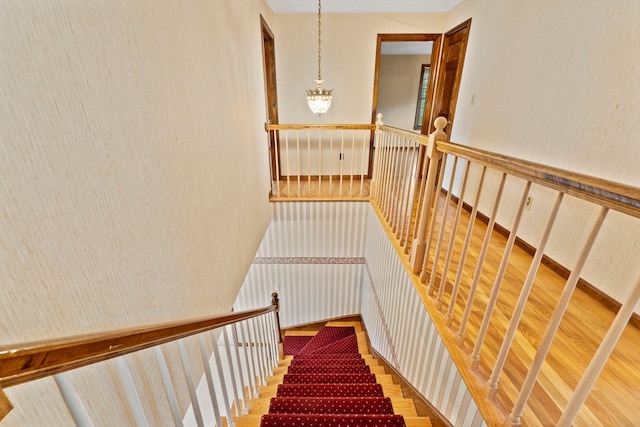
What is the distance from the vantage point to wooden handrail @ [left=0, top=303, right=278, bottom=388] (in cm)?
44

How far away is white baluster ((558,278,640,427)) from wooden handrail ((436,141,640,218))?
0.60ft

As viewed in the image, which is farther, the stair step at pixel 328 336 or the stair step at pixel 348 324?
the stair step at pixel 348 324

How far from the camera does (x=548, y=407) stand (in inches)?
44.2

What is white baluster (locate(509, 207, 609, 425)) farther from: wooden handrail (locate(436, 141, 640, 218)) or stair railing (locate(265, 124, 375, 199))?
stair railing (locate(265, 124, 375, 199))

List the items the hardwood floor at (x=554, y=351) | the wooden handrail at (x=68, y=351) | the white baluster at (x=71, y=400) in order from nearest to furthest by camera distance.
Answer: the wooden handrail at (x=68, y=351), the white baluster at (x=71, y=400), the hardwood floor at (x=554, y=351)

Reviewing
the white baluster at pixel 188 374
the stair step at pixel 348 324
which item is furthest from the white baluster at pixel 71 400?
the stair step at pixel 348 324

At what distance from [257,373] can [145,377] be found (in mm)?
1302

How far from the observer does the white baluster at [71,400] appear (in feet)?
1.90

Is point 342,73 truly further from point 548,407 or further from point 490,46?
point 548,407

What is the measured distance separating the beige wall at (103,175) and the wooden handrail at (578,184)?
139cm

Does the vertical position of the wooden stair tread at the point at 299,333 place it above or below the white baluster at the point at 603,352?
below

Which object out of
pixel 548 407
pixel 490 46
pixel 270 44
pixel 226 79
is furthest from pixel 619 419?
pixel 270 44

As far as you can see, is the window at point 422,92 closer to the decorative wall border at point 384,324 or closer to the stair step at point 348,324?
the decorative wall border at point 384,324

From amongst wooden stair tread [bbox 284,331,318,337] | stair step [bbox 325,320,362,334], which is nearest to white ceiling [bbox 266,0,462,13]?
stair step [bbox 325,320,362,334]
